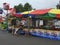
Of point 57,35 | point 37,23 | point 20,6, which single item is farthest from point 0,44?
point 20,6

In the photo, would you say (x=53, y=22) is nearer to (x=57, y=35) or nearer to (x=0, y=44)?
(x=57, y=35)

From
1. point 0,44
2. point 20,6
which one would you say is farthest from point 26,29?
point 20,6

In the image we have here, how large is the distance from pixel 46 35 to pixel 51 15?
204 cm

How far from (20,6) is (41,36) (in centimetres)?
5477

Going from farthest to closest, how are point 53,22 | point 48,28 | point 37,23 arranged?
point 37,23
point 53,22
point 48,28

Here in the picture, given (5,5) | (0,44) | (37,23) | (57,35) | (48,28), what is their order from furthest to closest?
(5,5)
(37,23)
(48,28)
(57,35)
(0,44)

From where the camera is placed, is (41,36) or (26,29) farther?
(26,29)

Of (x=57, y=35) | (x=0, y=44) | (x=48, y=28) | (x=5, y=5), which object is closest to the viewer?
(x=0, y=44)

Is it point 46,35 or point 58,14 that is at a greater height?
point 58,14

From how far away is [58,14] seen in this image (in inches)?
877

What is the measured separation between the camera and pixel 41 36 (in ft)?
77.1

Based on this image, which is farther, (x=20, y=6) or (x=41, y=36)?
(x=20, y=6)

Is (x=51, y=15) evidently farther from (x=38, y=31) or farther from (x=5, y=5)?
(x=5, y=5)

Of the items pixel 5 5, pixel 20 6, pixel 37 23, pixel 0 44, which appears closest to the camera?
pixel 0 44
